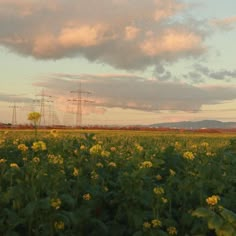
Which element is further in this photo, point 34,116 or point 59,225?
point 34,116

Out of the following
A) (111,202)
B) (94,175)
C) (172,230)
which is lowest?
(172,230)

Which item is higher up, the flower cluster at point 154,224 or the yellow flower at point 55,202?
the yellow flower at point 55,202

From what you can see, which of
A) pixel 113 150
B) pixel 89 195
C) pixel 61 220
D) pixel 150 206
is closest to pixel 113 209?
pixel 89 195

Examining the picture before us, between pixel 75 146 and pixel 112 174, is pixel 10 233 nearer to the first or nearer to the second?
pixel 112 174

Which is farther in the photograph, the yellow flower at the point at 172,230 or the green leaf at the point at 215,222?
the yellow flower at the point at 172,230

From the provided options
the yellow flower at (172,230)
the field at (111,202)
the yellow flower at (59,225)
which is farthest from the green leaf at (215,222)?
the yellow flower at (59,225)

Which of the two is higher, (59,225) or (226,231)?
(226,231)

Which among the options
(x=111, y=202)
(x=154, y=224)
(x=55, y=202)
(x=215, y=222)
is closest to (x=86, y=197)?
(x=111, y=202)

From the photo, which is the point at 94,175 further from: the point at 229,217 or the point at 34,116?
the point at 229,217

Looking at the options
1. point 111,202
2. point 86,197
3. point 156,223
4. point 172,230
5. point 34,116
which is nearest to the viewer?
point 156,223

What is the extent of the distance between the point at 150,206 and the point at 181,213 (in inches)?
21.8

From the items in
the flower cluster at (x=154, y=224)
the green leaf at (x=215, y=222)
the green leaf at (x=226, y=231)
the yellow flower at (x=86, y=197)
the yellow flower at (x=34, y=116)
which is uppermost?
the yellow flower at (x=34, y=116)

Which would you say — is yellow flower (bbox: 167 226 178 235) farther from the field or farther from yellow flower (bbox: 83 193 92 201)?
yellow flower (bbox: 83 193 92 201)

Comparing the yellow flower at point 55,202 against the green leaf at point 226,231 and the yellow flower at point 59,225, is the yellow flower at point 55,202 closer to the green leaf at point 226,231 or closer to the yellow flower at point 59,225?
the yellow flower at point 59,225
